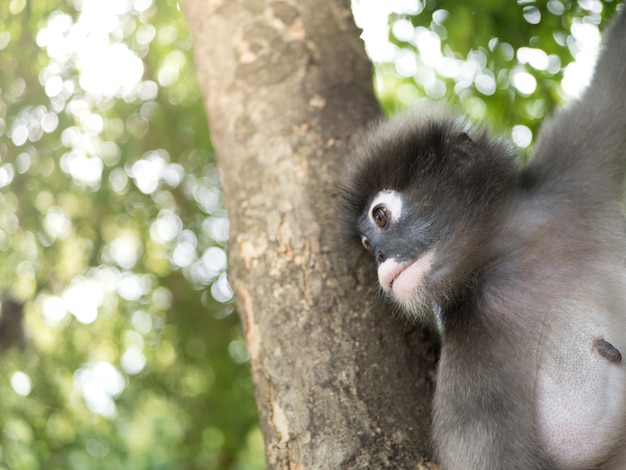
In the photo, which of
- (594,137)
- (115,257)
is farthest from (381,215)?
(115,257)

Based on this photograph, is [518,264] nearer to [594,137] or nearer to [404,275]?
[404,275]

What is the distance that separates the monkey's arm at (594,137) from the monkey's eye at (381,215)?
439mm

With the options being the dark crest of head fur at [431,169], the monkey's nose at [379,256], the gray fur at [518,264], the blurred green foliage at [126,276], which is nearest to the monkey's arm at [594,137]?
the gray fur at [518,264]

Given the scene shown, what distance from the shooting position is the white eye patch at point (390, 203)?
203 cm

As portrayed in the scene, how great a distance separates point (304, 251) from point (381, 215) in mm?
245

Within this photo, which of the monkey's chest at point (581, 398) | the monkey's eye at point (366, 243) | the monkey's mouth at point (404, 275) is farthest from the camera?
the monkey's eye at point (366, 243)

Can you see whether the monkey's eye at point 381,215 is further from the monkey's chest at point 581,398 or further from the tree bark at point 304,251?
the monkey's chest at point 581,398

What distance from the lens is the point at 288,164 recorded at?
2.24 meters

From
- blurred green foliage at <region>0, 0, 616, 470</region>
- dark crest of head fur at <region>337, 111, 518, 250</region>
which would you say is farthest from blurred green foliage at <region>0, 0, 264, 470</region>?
dark crest of head fur at <region>337, 111, 518, 250</region>

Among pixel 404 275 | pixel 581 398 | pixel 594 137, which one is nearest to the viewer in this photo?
pixel 581 398

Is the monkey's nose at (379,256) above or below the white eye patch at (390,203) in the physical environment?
below

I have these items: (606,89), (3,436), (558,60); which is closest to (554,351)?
(606,89)

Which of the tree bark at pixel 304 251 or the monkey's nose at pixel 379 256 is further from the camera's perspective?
the monkey's nose at pixel 379 256

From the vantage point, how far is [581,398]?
1.82 metres
